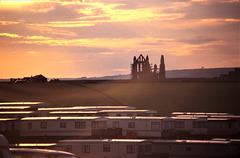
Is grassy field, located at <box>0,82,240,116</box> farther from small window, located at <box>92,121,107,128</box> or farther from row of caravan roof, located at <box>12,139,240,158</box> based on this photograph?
row of caravan roof, located at <box>12,139,240,158</box>

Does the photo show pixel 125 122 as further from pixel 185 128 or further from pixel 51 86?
pixel 51 86

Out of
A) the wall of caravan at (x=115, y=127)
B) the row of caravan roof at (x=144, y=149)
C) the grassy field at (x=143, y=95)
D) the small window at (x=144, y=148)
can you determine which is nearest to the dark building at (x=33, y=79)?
the grassy field at (x=143, y=95)

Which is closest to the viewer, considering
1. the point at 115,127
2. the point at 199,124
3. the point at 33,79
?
the point at 115,127

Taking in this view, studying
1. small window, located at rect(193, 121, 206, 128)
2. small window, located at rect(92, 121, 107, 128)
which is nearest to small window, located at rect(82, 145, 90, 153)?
small window, located at rect(92, 121, 107, 128)

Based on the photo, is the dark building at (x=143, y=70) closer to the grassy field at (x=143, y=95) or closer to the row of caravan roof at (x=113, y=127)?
the grassy field at (x=143, y=95)

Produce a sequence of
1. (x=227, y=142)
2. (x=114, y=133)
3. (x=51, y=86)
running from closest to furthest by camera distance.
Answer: (x=227, y=142)
(x=114, y=133)
(x=51, y=86)

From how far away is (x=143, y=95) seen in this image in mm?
103562

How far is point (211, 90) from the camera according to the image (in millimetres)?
105188

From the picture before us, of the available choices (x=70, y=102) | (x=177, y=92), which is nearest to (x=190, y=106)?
(x=177, y=92)

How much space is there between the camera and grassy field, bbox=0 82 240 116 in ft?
290

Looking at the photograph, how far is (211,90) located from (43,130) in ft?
201

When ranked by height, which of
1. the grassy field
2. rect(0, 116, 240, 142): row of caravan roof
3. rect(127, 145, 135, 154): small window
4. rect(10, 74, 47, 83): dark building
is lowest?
rect(127, 145, 135, 154): small window

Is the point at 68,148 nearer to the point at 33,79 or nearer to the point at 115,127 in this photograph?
the point at 115,127

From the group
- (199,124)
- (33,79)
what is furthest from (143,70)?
(199,124)
